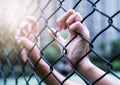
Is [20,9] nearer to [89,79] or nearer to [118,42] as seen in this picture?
[89,79]

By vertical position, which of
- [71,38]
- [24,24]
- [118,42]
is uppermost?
[118,42]

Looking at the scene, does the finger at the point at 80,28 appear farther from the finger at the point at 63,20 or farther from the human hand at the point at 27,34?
the human hand at the point at 27,34

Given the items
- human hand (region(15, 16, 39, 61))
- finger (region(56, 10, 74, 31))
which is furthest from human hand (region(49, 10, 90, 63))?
human hand (region(15, 16, 39, 61))

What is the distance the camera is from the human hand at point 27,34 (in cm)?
159

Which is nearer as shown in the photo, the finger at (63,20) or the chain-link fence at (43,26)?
the chain-link fence at (43,26)

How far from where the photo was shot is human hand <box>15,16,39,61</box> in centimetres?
159

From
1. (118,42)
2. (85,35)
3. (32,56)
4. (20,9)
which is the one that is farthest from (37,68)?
(118,42)

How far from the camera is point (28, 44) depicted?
158cm

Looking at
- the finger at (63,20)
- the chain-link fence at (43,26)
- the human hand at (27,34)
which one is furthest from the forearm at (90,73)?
the human hand at (27,34)

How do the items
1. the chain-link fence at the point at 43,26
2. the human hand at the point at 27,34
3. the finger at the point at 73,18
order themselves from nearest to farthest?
the chain-link fence at the point at 43,26 → the finger at the point at 73,18 → the human hand at the point at 27,34

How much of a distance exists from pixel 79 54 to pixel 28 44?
1.33 feet

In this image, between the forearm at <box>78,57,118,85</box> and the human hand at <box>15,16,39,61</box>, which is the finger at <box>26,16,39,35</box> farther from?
the forearm at <box>78,57,118,85</box>

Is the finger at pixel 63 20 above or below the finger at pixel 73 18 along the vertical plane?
above

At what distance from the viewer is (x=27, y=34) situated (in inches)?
64.9
